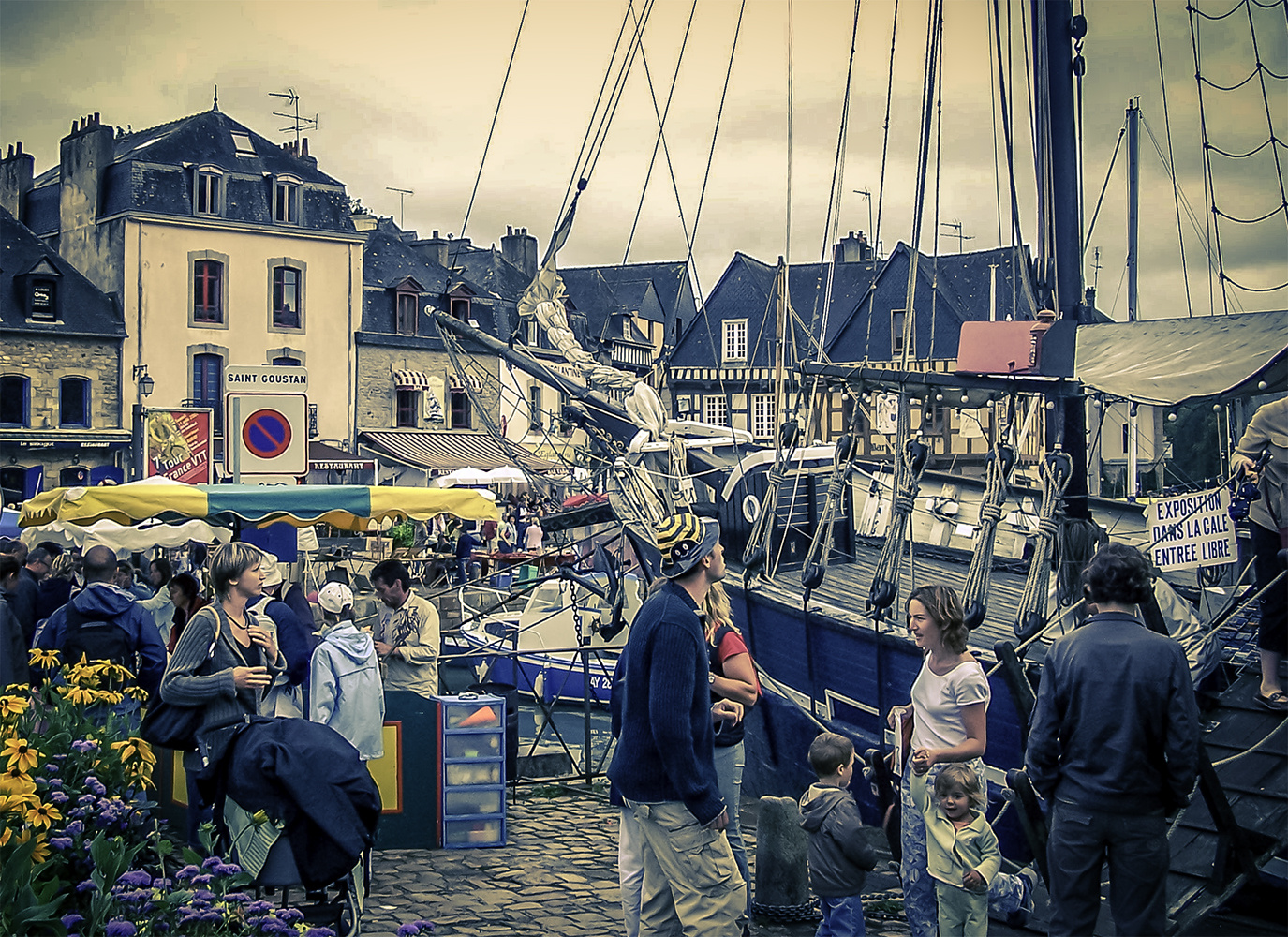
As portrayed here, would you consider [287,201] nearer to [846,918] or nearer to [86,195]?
[86,195]

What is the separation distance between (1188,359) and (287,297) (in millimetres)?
36132

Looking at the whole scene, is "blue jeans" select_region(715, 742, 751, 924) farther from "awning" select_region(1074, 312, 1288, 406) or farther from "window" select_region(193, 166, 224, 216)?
"window" select_region(193, 166, 224, 216)

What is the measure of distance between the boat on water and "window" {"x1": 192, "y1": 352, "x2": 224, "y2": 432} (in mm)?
23861

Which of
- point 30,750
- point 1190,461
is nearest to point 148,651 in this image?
point 30,750

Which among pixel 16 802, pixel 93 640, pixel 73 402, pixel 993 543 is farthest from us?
pixel 73 402

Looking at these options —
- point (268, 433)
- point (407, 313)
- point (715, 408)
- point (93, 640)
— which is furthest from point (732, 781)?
point (715, 408)

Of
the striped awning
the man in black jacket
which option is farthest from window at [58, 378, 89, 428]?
the man in black jacket

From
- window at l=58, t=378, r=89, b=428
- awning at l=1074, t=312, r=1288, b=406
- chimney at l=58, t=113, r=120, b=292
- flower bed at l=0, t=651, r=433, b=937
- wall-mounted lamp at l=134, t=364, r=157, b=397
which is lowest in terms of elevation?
flower bed at l=0, t=651, r=433, b=937

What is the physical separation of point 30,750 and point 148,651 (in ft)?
14.2

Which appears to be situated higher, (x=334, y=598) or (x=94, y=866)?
(x=334, y=598)

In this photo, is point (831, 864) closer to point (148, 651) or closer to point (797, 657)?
point (148, 651)

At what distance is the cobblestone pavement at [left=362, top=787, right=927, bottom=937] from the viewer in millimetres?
6258

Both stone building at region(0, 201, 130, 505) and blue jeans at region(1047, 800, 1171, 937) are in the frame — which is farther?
stone building at region(0, 201, 130, 505)

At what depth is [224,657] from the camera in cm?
545
